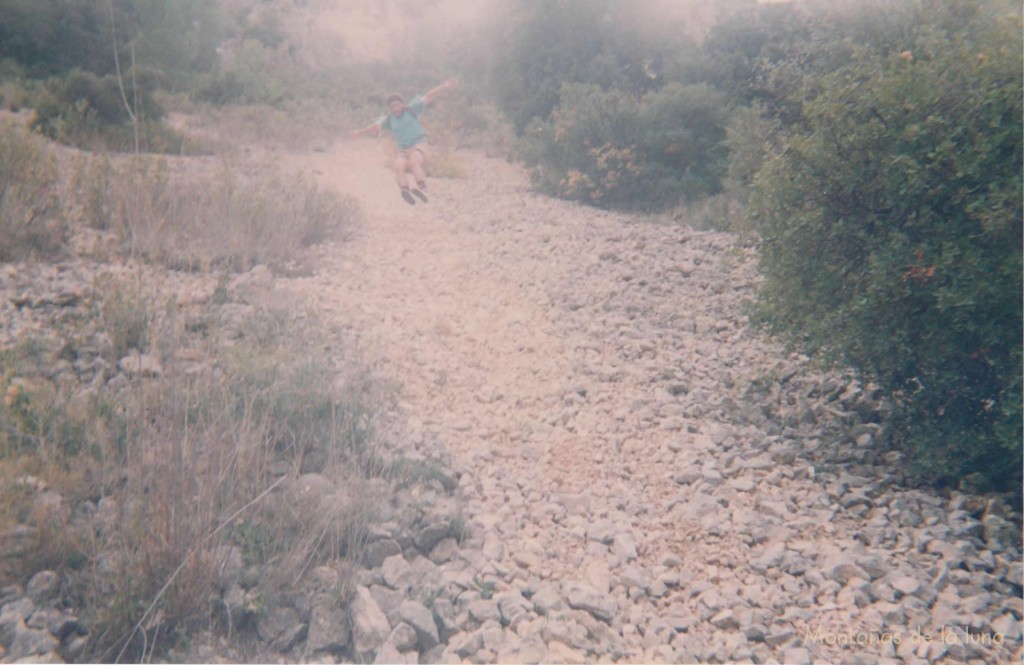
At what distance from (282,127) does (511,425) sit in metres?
8.35

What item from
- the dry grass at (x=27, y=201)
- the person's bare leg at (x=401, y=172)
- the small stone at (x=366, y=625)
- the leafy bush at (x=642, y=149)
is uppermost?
the leafy bush at (x=642, y=149)

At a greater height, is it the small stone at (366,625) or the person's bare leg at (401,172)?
the person's bare leg at (401,172)

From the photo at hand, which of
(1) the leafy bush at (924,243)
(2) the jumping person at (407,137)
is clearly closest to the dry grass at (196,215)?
(2) the jumping person at (407,137)

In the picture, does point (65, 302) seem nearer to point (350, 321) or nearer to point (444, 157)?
point (350, 321)

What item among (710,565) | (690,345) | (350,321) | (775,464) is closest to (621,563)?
(710,565)

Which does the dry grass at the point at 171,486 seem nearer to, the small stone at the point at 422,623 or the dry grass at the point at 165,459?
the dry grass at the point at 165,459

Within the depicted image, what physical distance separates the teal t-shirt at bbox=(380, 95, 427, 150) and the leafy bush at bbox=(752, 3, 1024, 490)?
5.27 metres

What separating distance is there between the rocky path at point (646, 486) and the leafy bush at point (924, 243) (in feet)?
1.55

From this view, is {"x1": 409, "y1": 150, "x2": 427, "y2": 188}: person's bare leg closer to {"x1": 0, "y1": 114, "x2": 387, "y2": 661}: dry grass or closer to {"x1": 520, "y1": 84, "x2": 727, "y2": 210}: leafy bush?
{"x1": 520, "y1": 84, "x2": 727, "y2": 210}: leafy bush

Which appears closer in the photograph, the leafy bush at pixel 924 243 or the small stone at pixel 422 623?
the small stone at pixel 422 623

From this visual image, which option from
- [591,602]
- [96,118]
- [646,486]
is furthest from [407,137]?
[591,602]

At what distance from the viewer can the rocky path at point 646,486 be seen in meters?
3.05

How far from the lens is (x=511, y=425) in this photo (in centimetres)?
480

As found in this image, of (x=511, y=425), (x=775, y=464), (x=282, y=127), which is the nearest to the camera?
(x=775, y=464)
